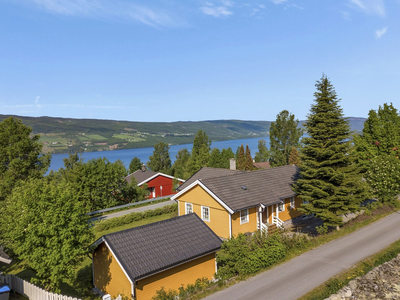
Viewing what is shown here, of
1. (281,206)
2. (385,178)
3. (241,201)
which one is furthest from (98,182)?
(385,178)

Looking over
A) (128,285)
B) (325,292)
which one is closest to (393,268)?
(325,292)

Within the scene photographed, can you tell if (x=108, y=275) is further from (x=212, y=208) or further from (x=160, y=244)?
(x=212, y=208)

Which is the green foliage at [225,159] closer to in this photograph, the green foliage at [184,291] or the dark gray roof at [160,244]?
the dark gray roof at [160,244]

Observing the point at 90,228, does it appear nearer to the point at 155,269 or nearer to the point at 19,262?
the point at 155,269

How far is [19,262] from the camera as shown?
21969 mm

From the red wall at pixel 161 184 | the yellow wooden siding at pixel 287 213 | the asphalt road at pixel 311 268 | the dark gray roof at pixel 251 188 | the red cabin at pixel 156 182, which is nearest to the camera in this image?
the asphalt road at pixel 311 268

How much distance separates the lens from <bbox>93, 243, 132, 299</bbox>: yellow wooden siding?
12859 millimetres

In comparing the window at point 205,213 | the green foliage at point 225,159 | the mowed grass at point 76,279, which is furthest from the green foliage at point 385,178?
the green foliage at point 225,159

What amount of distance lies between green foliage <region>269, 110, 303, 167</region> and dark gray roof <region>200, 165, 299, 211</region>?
24405mm

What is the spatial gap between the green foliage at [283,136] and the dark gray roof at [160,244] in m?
38.9

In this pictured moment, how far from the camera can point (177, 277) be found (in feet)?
44.5

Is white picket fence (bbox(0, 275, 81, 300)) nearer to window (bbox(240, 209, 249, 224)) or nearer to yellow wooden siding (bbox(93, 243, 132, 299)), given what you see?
yellow wooden siding (bbox(93, 243, 132, 299))

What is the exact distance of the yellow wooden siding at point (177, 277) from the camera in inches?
490

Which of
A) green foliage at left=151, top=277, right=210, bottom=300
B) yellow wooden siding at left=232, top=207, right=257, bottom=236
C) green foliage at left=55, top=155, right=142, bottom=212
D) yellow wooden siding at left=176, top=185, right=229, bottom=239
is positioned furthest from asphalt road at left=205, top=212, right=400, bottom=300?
green foliage at left=55, top=155, right=142, bottom=212
